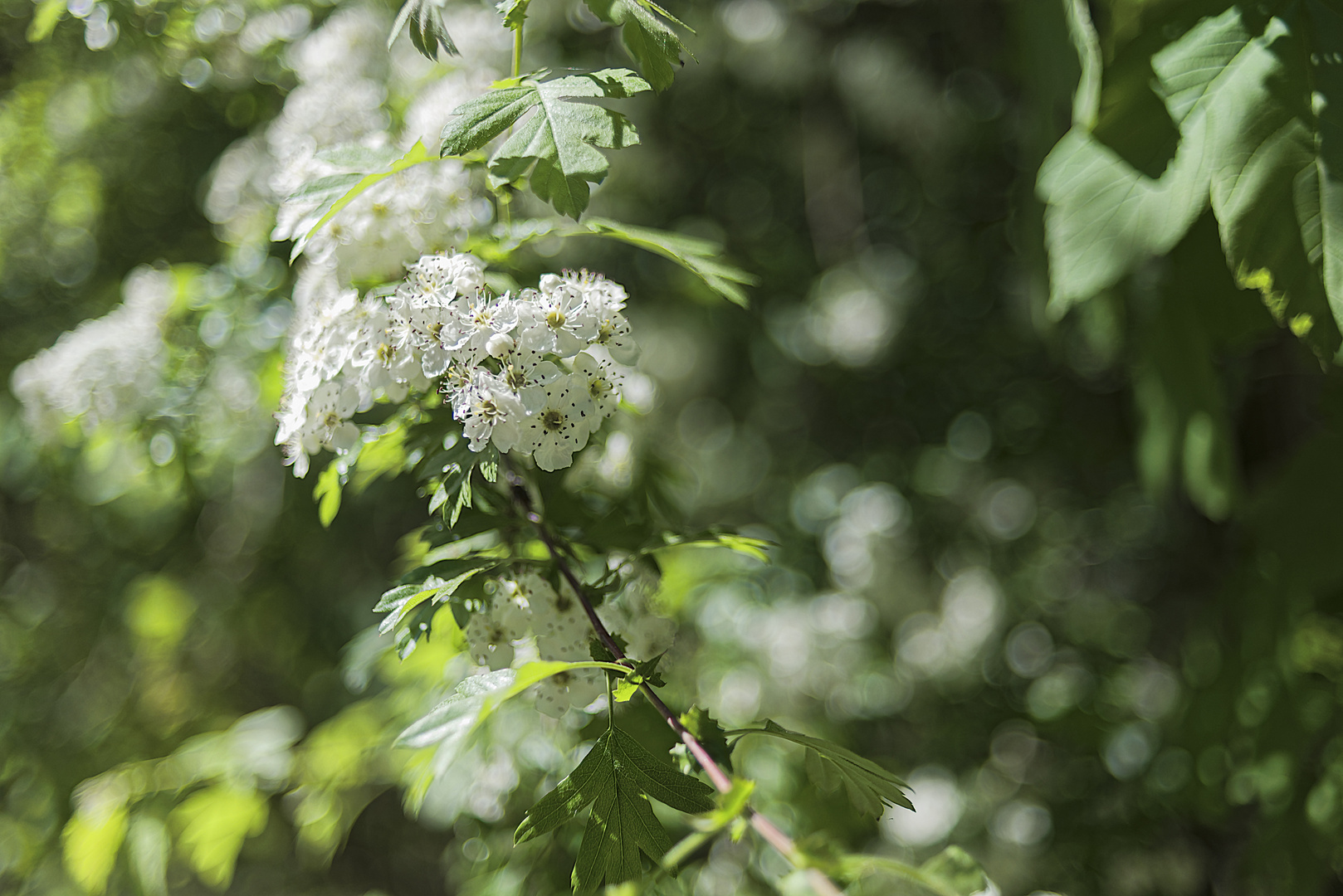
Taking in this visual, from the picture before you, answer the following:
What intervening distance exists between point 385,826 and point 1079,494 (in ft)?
11.5

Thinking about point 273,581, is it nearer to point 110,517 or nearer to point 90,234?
point 110,517

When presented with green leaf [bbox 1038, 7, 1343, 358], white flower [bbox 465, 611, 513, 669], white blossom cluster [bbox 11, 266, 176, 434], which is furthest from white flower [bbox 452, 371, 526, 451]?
white blossom cluster [bbox 11, 266, 176, 434]

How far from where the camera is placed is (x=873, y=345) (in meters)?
3.57

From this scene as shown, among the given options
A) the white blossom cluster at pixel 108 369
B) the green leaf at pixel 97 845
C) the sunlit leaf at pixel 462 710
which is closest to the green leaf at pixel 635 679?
the sunlit leaf at pixel 462 710

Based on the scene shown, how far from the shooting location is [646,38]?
2.94 ft

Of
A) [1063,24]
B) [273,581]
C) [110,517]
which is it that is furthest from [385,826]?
[1063,24]

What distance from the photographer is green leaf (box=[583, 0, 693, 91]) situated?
2.94ft

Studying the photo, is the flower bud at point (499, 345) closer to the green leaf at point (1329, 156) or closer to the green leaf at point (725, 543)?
the green leaf at point (725, 543)

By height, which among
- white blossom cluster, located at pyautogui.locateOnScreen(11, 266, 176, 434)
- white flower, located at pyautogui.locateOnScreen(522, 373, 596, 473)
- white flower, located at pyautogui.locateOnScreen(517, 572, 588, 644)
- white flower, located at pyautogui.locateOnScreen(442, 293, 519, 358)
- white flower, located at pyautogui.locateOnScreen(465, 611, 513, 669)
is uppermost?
white flower, located at pyautogui.locateOnScreen(442, 293, 519, 358)

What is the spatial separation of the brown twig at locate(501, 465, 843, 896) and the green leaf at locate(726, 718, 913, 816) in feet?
0.19

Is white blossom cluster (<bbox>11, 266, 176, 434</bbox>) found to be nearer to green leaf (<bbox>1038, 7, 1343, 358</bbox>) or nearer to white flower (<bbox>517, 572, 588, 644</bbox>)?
white flower (<bbox>517, 572, 588, 644</bbox>)

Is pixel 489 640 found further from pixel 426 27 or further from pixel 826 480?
pixel 826 480

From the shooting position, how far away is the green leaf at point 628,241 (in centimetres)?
103

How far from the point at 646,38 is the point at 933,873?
935 mm
